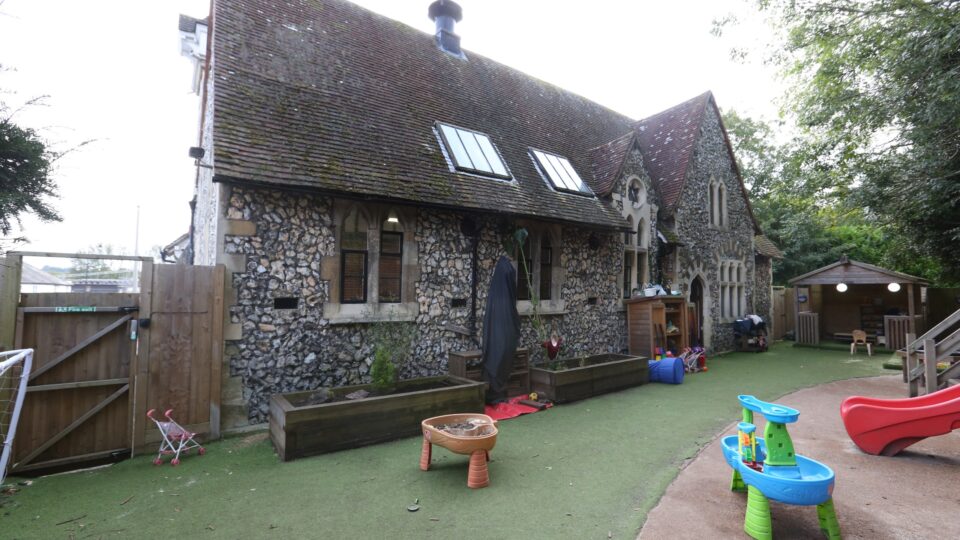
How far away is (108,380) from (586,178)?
11.0 metres

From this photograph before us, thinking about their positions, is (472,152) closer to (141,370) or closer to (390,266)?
(390,266)

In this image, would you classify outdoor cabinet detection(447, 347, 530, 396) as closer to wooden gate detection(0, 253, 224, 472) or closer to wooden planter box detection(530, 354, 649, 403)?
wooden planter box detection(530, 354, 649, 403)

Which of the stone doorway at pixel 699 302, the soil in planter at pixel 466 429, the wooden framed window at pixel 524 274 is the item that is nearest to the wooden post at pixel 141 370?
the soil in planter at pixel 466 429

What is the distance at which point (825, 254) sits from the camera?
2322 centimetres

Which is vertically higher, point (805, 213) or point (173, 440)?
point (805, 213)

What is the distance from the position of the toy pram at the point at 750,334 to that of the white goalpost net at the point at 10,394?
1765 centimetres

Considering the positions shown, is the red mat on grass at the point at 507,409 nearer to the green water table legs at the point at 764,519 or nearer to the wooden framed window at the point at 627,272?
the green water table legs at the point at 764,519

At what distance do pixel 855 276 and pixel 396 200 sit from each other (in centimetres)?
1655

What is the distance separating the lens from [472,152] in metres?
9.77

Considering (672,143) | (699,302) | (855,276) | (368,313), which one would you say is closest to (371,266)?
(368,313)

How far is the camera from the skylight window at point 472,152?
9.27m

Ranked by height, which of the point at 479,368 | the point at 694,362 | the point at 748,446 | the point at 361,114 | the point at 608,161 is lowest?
the point at 694,362

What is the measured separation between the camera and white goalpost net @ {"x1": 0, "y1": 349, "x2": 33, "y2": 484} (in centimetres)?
435

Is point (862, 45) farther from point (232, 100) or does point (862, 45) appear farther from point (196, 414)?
point (196, 414)
